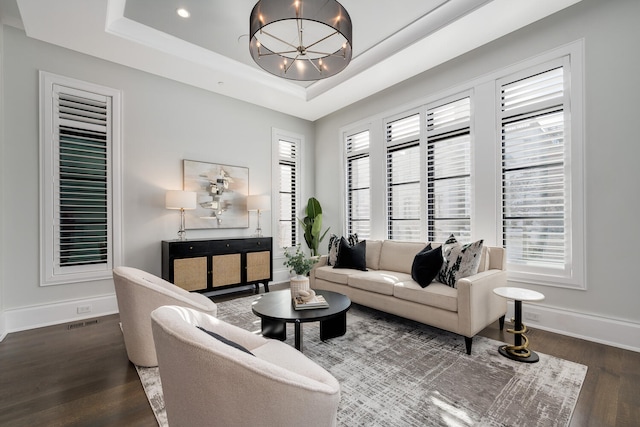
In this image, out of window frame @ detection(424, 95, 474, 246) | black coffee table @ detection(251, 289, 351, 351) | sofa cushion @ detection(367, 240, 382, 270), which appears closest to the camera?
black coffee table @ detection(251, 289, 351, 351)

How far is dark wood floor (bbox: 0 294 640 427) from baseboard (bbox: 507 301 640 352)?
0.11m

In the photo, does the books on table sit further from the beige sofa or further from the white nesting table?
the white nesting table

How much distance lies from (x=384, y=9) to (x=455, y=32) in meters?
0.87

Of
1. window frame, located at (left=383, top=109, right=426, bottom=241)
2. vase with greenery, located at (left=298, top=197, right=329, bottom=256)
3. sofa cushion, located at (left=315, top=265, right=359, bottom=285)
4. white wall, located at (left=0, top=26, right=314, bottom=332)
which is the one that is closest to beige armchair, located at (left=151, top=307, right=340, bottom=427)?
sofa cushion, located at (left=315, top=265, right=359, bottom=285)

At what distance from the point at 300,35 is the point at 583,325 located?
12.6 ft

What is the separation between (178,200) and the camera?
160 inches

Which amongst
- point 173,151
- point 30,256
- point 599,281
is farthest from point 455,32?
point 30,256

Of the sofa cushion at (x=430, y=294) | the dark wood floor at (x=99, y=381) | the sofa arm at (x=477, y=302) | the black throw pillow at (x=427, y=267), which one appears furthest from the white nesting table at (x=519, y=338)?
the black throw pillow at (x=427, y=267)

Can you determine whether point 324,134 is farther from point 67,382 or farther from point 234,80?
point 67,382

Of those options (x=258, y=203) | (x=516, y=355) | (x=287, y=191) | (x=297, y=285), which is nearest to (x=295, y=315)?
(x=297, y=285)

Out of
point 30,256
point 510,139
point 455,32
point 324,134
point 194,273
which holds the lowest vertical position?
point 194,273

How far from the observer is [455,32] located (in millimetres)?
3324

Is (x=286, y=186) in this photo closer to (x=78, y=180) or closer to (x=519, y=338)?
(x=78, y=180)

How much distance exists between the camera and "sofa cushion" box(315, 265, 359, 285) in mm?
3939
